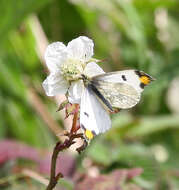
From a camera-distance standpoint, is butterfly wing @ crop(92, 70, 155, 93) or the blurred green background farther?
the blurred green background

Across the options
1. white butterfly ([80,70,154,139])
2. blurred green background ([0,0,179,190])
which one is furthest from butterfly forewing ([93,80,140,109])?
blurred green background ([0,0,179,190])

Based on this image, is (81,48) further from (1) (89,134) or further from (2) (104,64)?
(2) (104,64)

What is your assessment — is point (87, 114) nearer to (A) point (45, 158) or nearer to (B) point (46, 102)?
(A) point (45, 158)

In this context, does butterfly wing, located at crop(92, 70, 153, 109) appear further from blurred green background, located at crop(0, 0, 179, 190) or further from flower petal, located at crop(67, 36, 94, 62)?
blurred green background, located at crop(0, 0, 179, 190)

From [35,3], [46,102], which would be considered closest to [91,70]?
[35,3]

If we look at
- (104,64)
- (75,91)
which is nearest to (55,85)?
(75,91)

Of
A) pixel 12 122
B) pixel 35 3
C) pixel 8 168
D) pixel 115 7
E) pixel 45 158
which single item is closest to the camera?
pixel 8 168

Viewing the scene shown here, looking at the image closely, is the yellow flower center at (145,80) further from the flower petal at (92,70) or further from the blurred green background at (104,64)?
the blurred green background at (104,64)
